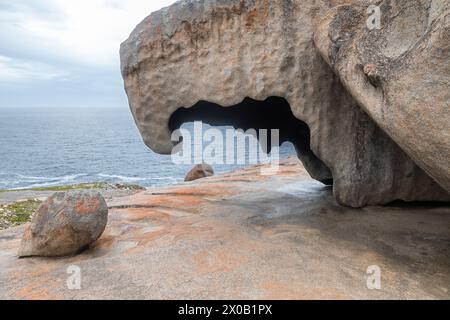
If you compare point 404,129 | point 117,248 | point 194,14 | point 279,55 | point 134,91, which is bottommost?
point 117,248

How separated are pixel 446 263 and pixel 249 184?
29.1ft

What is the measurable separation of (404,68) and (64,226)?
6.20 metres

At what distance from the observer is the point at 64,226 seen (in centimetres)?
761

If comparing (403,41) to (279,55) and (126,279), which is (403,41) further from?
(126,279)

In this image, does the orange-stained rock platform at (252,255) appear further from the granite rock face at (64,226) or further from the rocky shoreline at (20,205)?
the rocky shoreline at (20,205)

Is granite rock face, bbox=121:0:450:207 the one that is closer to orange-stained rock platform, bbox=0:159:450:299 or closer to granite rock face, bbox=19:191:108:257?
orange-stained rock platform, bbox=0:159:450:299

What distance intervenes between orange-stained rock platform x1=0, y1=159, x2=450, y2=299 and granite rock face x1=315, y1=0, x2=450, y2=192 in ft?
5.54

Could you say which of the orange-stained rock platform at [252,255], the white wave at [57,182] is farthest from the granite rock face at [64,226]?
the white wave at [57,182]

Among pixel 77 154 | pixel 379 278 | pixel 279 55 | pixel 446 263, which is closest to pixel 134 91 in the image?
pixel 279 55

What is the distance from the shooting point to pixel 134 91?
932 cm

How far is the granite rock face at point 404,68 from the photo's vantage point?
17.6ft

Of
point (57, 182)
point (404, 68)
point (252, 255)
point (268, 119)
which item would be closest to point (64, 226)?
point (252, 255)

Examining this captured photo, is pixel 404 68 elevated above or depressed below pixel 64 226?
above

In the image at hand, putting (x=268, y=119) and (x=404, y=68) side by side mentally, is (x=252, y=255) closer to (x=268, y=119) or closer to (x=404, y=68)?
(x=404, y=68)
